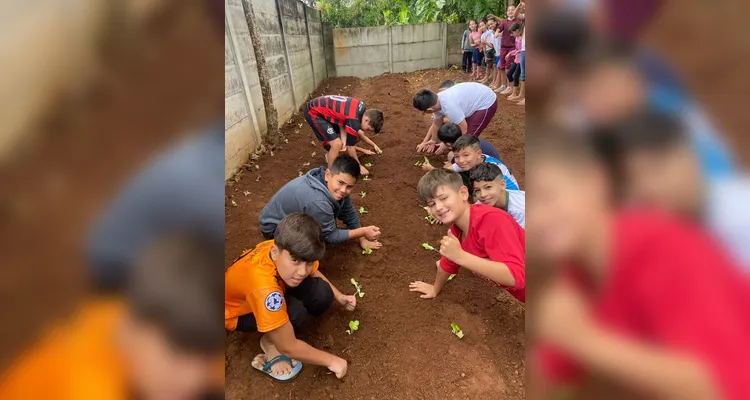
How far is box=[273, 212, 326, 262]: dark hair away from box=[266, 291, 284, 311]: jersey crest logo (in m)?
0.25

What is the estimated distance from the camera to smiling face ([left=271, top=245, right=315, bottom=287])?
7.57 ft

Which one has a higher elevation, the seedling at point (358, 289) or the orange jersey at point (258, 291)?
the orange jersey at point (258, 291)

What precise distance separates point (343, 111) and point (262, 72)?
75.5 inches

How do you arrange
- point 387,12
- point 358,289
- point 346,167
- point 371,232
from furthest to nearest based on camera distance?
1. point 387,12
2. point 371,232
3. point 346,167
4. point 358,289

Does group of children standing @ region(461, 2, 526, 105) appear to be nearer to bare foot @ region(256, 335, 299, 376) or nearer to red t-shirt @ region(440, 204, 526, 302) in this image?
red t-shirt @ region(440, 204, 526, 302)

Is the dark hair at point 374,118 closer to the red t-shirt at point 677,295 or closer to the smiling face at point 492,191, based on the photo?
the smiling face at point 492,191

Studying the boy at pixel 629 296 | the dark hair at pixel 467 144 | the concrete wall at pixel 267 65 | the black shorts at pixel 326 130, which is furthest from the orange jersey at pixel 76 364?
the black shorts at pixel 326 130

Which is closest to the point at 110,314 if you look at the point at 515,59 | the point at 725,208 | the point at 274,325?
the point at 725,208

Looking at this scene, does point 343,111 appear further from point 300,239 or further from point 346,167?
point 300,239

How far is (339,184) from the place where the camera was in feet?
11.5

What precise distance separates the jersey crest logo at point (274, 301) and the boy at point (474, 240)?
101 centimetres

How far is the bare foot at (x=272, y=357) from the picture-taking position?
8.46ft

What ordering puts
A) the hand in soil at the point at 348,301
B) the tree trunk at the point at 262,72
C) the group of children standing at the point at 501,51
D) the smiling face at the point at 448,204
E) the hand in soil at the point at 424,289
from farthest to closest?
the group of children standing at the point at 501,51 < the tree trunk at the point at 262,72 < the hand in soil at the point at 424,289 < the hand in soil at the point at 348,301 < the smiling face at the point at 448,204

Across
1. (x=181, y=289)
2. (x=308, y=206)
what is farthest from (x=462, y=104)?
(x=181, y=289)
